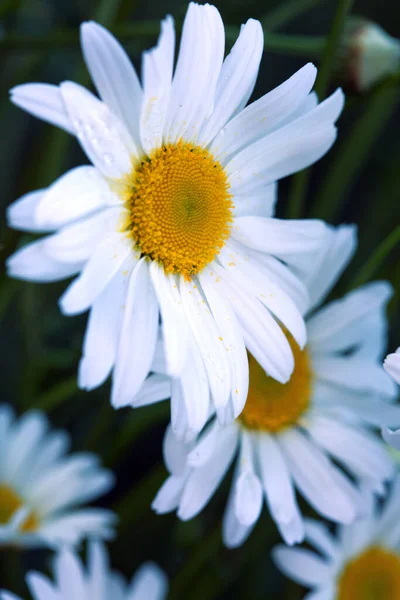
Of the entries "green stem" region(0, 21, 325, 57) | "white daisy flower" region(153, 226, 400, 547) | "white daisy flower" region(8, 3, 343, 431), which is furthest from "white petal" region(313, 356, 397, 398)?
"green stem" region(0, 21, 325, 57)

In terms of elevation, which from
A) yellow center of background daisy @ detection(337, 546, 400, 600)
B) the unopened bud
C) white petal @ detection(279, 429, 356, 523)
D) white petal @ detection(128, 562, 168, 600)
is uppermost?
the unopened bud

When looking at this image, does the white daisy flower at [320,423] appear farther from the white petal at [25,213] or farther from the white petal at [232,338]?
the white petal at [25,213]

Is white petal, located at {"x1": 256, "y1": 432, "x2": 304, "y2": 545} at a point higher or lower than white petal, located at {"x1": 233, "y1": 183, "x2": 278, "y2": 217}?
lower

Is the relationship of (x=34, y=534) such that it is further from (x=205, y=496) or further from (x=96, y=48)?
(x=96, y=48)

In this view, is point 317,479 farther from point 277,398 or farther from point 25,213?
point 25,213

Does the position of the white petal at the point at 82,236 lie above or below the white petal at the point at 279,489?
above

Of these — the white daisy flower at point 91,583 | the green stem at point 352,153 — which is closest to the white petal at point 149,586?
the white daisy flower at point 91,583

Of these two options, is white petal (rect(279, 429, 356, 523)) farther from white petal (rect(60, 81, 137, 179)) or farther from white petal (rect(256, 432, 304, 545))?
white petal (rect(60, 81, 137, 179))

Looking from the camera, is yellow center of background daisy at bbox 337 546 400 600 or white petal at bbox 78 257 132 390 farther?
yellow center of background daisy at bbox 337 546 400 600

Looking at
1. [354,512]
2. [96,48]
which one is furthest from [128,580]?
[96,48]
